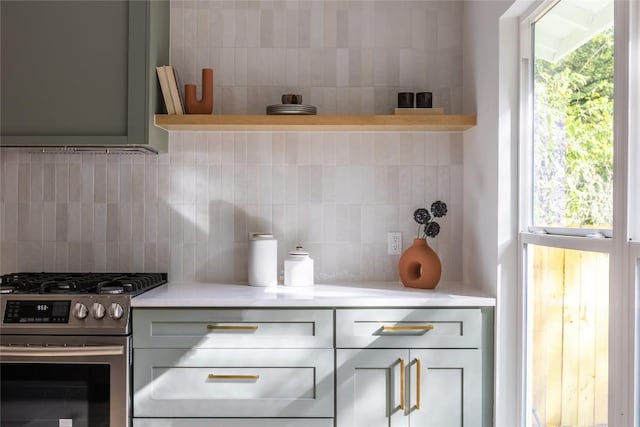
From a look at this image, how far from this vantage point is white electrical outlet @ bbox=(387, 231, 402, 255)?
2.82 m

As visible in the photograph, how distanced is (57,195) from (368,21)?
1788 mm

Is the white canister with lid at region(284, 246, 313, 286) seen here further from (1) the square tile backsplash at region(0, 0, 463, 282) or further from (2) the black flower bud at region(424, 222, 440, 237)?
(2) the black flower bud at region(424, 222, 440, 237)

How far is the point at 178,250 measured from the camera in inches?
111

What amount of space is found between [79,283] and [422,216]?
5.00 ft

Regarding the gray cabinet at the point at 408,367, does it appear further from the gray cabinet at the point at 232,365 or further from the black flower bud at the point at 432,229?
the black flower bud at the point at 432,229

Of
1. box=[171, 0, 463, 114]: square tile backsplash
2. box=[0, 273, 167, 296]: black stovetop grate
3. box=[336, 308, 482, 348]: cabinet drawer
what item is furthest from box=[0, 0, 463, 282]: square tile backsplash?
box=[336, 308, 482, 348]: cabinet drawer

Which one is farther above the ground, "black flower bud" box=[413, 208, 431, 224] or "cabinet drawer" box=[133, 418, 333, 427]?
"black flower bud" box=[413, 208, 431, 224]

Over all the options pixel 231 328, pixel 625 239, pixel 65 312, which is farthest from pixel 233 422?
pixel 625 239

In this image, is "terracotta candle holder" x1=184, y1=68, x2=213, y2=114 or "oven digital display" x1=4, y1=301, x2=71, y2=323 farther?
"terracotta candle holder" x1=184, y1=68, x2=213, y2=114

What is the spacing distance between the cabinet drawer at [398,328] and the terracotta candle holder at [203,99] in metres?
1.16

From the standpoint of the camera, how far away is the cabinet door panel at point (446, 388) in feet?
7.39

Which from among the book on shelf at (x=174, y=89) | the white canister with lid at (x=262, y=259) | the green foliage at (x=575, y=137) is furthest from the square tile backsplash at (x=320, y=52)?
the green foliage at (x=575, y=137)

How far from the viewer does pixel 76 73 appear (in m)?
2.44

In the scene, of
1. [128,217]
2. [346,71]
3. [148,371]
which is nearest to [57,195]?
[128,217]
